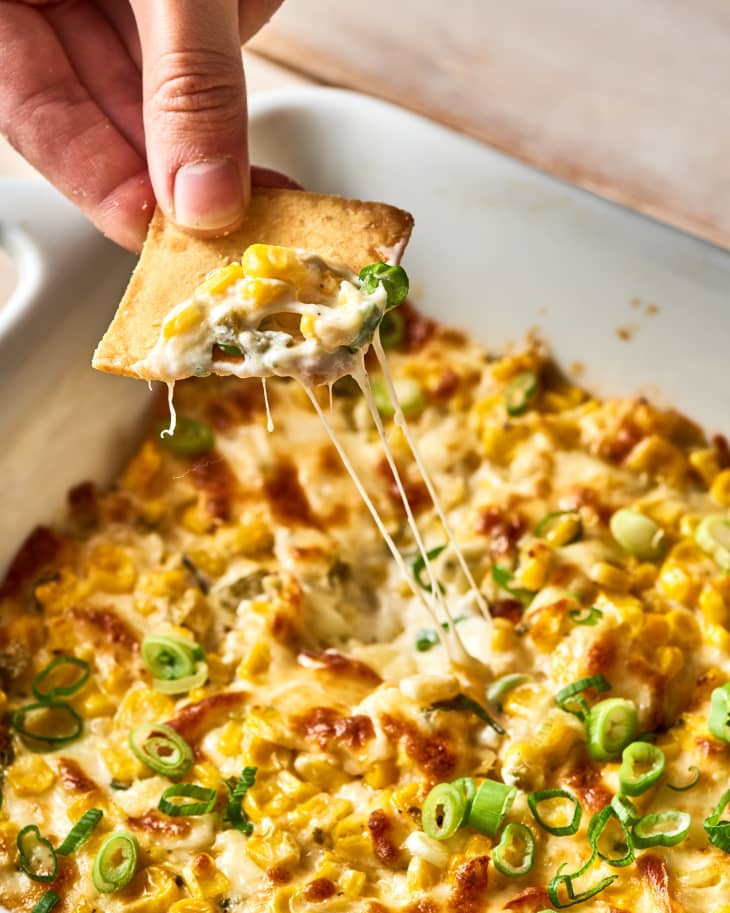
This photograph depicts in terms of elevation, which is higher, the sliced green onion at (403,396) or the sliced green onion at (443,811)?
the sliced green onion at (403,396)

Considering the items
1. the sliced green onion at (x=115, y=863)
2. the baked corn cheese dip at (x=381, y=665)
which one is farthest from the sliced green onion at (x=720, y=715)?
the sliced green onion at (x=115, y=863)

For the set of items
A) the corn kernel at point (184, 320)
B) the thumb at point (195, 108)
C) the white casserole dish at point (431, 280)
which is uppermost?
the thumb at point (195, 108)

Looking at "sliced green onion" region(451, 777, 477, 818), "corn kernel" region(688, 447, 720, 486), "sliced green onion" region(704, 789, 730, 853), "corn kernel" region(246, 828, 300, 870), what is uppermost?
"corn kernel" region(688, 447, 720, 486)

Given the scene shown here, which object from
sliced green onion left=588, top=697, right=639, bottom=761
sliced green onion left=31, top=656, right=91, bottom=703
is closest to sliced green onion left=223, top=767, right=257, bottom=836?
sliced green onion left=31, top=656, right=91, bottom=703

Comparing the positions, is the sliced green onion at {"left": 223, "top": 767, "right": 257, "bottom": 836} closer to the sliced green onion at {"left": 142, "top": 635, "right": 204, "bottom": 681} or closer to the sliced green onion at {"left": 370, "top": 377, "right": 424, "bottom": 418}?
the sliced green onion at {"left": 142, "top": 635, "right": 204, "bottom": 681}

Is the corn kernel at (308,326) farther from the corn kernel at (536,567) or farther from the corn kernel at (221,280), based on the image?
the corn kernel at (536,567)
